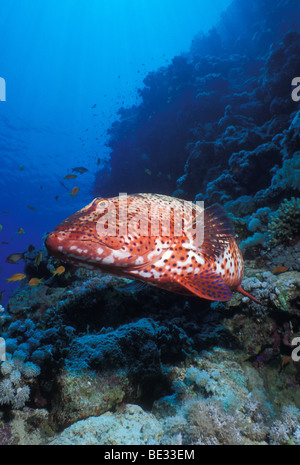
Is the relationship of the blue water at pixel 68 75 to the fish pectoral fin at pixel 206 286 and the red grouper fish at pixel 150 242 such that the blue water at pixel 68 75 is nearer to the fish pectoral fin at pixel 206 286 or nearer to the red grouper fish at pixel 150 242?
the red grouper fish at pixel 150 242

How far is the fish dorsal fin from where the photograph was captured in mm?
2566

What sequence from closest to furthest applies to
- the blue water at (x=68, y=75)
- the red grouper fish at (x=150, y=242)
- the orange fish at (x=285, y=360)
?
the red grouper fish at (x=150, y=242)
the orange fish at (x=285, y=360)
the blue water at (x=68, y=75)

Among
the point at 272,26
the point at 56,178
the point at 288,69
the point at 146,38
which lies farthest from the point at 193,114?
the point at 146,38

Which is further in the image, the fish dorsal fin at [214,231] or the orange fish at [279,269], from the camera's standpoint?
the orange fish at [279,269]

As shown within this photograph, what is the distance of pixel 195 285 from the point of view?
7.73 feet

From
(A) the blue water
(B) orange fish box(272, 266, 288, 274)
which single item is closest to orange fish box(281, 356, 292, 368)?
(B) orange fish box(272, 266, 288, 274)

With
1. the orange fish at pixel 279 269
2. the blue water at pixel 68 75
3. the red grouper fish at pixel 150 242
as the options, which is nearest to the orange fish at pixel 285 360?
the orange fish at pixel 279 269

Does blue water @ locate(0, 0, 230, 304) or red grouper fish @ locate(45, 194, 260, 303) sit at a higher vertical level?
blue water @ locate(0, 0, 230, 304)

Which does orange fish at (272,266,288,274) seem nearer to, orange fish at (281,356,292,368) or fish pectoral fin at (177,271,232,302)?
orange fish at (281,356,292,368)

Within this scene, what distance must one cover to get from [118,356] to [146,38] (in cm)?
8232

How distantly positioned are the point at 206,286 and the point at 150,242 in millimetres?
742

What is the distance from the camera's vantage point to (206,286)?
2.36 m

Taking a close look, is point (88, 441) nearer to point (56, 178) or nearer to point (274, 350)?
point (274, 350)

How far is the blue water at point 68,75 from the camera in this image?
5019 cm
